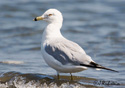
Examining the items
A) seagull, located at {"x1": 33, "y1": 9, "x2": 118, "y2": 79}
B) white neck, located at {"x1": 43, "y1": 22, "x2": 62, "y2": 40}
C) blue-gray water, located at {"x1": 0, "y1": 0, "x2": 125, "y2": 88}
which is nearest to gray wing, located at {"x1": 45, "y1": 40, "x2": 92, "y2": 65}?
seagull, located at {"x1": 33, "y1": 9, "x2": 118, "y2": 79}

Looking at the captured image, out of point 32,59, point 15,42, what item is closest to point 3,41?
point 15,42

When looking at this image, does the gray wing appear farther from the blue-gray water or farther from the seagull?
the blue-gray water

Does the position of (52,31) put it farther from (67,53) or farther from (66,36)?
(66,36)

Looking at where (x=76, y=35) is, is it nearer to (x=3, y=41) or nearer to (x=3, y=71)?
(x=3, y=41)

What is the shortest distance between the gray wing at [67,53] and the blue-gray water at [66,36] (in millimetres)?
698

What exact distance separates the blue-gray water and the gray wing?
0.70 m

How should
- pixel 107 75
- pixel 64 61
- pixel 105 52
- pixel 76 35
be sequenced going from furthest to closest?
pixel 76 35, pixel 105 52, pixel 107 75, pixel 64 61

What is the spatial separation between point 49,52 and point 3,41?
4.82 m

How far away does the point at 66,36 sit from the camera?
11.3m

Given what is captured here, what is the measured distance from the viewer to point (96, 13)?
1441cm

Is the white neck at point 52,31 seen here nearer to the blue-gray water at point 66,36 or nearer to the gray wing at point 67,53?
the gray wing at point 67,53

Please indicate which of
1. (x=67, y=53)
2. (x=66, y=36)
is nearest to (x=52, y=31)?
(x=67, y=53)

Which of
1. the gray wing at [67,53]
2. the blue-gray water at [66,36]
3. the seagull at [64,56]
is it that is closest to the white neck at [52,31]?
the seagull at [64,56]

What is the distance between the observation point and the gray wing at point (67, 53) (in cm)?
588
